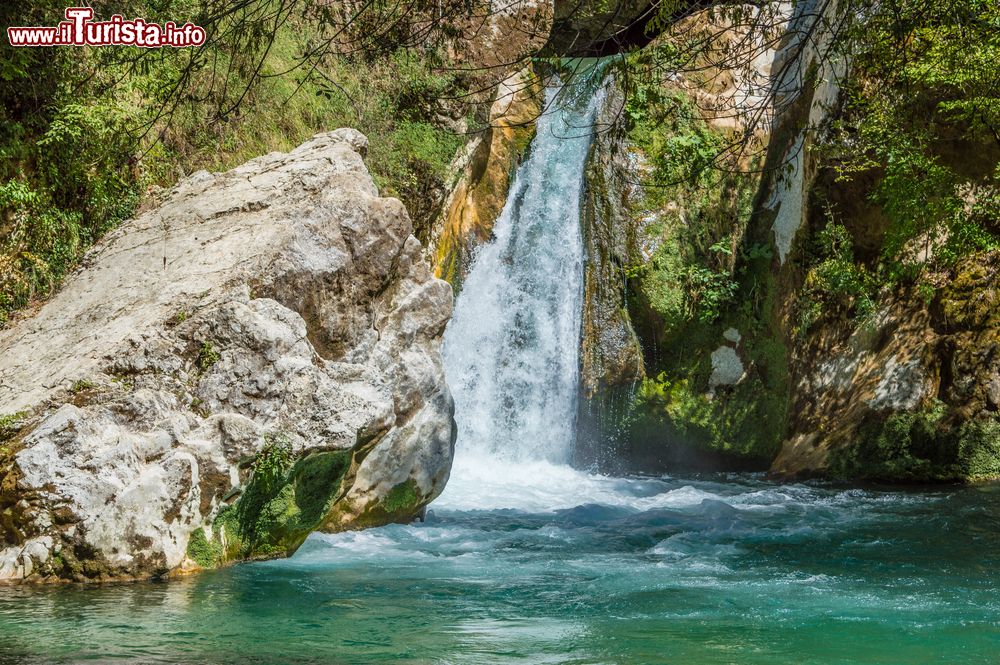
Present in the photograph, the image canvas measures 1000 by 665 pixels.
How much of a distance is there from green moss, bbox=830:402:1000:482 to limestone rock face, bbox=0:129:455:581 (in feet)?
18.2

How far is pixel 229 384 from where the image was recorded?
19.6 ft

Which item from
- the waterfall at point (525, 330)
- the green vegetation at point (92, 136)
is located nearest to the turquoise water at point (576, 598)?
the waterfall at point (525, 330)

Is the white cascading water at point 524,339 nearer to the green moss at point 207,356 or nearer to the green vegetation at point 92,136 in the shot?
the green vegetation at point 92,136

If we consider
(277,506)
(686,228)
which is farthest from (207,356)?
(686,228)

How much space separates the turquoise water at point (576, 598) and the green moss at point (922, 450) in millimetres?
1579

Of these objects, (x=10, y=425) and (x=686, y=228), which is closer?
(x=10, y=425)

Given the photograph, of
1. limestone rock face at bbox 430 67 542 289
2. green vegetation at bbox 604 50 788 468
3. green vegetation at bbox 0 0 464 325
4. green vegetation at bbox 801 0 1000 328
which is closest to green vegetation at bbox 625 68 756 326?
green vegetation at bbox 604 50 788 468

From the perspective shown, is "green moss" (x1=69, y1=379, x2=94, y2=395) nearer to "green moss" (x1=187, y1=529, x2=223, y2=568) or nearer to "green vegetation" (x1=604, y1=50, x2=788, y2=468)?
"green moss" (x1=187, y1=529, x2=223, y2=568)

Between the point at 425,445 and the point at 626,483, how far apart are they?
4.10 metres

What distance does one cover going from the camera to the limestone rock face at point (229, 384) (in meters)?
5.33

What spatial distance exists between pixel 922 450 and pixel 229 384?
26.3ft

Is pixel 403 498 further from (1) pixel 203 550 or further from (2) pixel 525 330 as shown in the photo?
(2) pixel 525 330

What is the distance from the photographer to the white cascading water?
1159 cm

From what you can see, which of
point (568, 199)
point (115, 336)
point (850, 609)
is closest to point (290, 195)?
point (115, 336)
